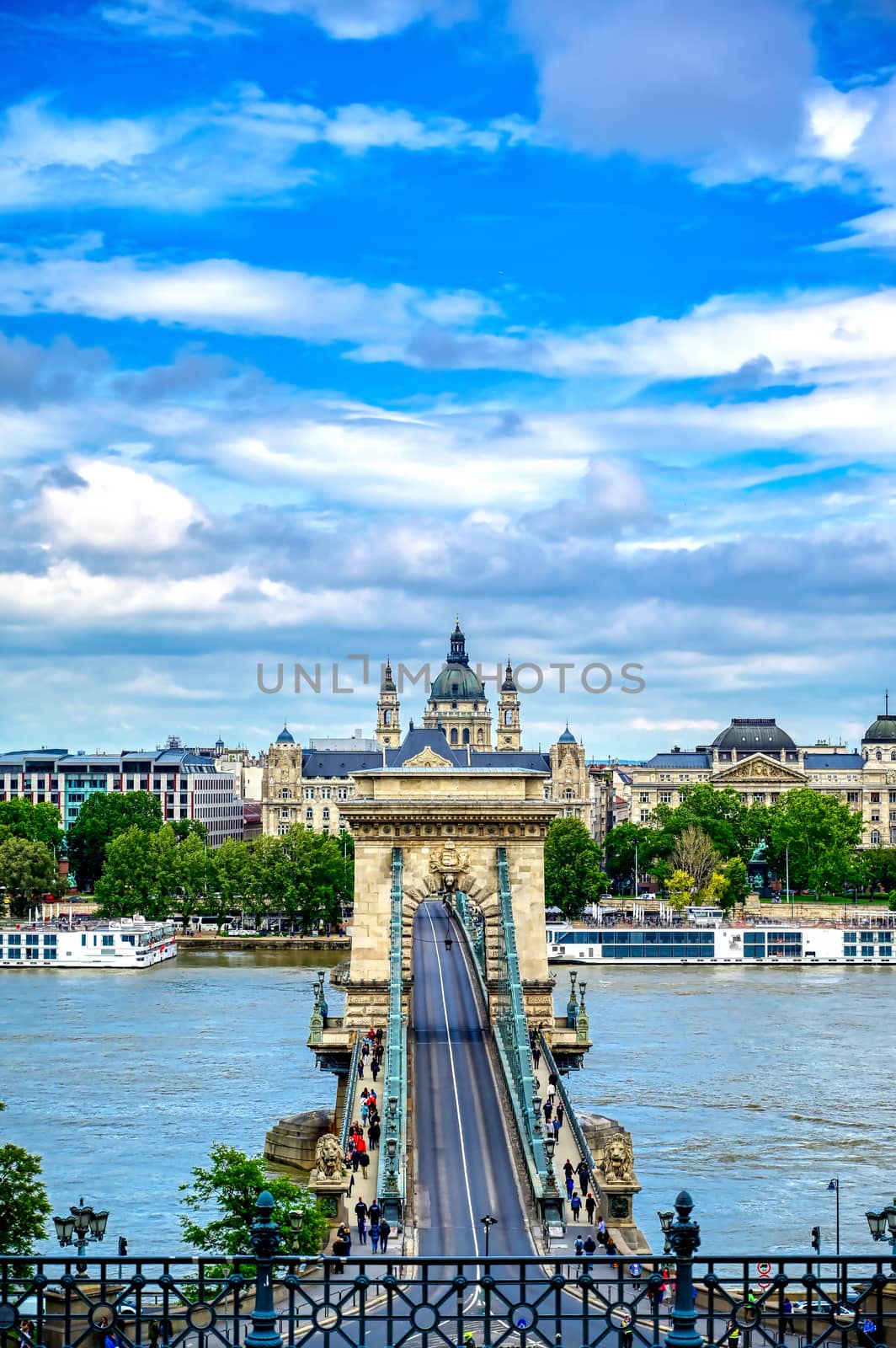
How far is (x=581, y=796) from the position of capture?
187 metres

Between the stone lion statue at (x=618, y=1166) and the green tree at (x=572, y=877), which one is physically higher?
the green tree at (x=572, y=877)

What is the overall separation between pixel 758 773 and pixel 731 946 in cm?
5523

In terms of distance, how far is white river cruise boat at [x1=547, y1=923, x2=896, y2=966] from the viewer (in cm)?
11262

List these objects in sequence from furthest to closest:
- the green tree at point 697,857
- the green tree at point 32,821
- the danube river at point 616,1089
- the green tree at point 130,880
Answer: the green tree at point 32,821, the green tree at point 697,857, the green tree at point 130,880, the danube river at point 616,1089

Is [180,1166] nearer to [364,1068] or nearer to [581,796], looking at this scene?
[364,1068]

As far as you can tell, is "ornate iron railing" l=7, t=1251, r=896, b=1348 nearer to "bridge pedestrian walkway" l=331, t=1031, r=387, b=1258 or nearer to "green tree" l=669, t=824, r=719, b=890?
"bridge pedestrian walkway" l=331, t=1031, r=387, b=1258

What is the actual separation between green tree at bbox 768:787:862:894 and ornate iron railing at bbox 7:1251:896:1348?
101074 mm

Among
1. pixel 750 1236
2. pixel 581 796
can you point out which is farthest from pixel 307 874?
pixel 750 1236

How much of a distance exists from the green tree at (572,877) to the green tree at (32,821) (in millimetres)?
38040

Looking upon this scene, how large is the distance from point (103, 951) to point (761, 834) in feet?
199

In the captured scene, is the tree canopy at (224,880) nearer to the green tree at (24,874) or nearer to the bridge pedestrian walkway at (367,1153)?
the green tree at (24,874)

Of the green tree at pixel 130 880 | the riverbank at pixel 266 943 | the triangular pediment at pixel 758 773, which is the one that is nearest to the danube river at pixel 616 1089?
the riverbank at pixel 266 943

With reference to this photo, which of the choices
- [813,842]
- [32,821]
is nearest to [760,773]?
[813,842]

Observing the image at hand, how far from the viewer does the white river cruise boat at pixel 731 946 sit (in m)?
113
